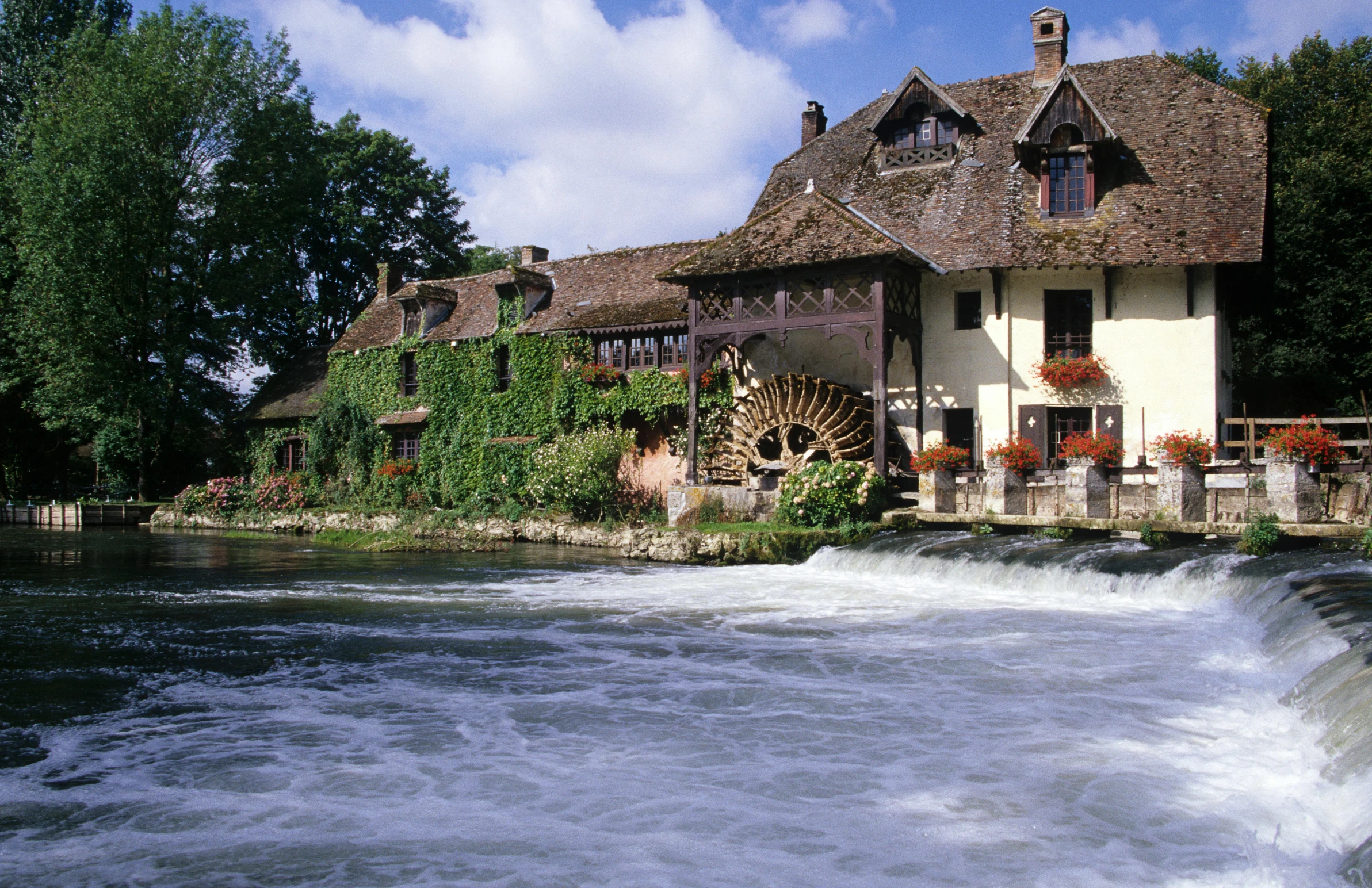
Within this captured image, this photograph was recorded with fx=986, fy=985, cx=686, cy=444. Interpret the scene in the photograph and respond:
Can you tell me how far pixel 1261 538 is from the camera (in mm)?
11500

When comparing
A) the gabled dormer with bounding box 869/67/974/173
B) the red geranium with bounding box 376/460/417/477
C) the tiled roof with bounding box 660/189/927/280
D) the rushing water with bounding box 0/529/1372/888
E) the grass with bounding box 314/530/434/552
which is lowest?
the rushing water with bounding box 0/529/1372/888

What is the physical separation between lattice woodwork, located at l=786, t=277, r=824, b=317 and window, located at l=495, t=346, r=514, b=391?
9.36 meters

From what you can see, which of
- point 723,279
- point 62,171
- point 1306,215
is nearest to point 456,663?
point 723,279

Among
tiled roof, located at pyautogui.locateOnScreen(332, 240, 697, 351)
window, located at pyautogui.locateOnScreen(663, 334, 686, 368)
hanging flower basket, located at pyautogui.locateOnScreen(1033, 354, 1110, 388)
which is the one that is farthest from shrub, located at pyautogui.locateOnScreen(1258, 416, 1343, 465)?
window, located at pyautogui.locateOnScreen(663, 334, 686, 368)

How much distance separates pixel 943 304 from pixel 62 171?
25.3 m

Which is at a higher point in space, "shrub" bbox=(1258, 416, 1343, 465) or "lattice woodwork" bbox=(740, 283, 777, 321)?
"lattice woodwork" bbox=(740, 283, 777, 321)

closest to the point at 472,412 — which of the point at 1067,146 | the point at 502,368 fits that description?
the point at 502,368

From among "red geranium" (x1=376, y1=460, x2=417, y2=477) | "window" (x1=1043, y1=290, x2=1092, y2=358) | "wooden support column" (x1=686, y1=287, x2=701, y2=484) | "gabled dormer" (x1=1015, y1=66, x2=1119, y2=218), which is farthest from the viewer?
"red geranium" (x1=376, y1=460, x2=417, y2=477)

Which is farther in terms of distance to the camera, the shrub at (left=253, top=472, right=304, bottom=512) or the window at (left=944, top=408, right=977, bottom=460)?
the shrub at (left=253, top=472, right=304, bottom=512)

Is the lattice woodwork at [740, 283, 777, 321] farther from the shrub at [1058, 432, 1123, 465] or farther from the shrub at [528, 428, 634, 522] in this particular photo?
the shrub at [1058, 432, 1123, 465]

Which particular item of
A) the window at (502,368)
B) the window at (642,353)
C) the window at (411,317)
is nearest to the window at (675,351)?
the window at (642,353)

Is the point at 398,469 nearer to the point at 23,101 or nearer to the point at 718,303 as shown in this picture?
the point at 718,303

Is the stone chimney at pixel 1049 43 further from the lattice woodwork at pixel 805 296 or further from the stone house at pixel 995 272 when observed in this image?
the lattice woodwork at pixel 805 296

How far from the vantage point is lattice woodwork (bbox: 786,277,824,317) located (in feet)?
61.0
